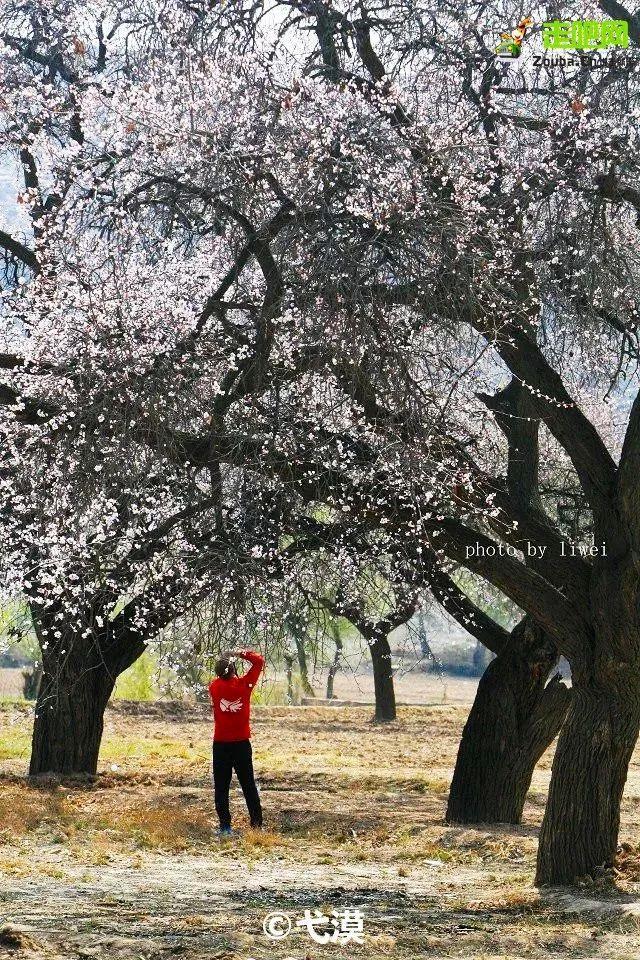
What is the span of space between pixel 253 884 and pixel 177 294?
13.5 feet

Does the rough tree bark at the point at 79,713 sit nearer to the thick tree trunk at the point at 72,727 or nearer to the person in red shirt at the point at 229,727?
the thick tree trunk at the point at 72,727

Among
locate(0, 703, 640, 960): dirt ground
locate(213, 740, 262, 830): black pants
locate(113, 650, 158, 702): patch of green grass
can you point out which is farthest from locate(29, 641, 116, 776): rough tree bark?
locate(113, 650, 158, 702): patch of green grass

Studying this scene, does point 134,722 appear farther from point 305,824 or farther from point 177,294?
point 177,294

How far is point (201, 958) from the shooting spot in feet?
18.7

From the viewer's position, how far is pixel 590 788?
8531 mm

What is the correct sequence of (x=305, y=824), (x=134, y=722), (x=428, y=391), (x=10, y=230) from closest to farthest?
(x=428, y=391)
(x=305, y=824)
(x=10, y=230)
(x=134, y=722)

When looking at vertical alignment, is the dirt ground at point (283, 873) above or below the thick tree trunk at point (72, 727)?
below

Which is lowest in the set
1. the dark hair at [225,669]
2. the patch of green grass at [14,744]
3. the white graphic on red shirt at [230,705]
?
the patch of green grass at [14,744]

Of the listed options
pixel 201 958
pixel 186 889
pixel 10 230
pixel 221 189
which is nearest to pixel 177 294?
pixel 221 189

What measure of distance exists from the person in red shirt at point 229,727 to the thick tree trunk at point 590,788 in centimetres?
268

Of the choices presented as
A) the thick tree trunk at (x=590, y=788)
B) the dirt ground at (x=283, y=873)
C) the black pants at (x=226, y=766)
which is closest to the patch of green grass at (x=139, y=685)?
the dirt ground at (x=283, y=873)

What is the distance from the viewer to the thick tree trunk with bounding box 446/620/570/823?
12.0m

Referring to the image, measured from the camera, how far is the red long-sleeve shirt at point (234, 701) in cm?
997

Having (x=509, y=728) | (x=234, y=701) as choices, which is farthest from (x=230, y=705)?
(x=509, y=728)
